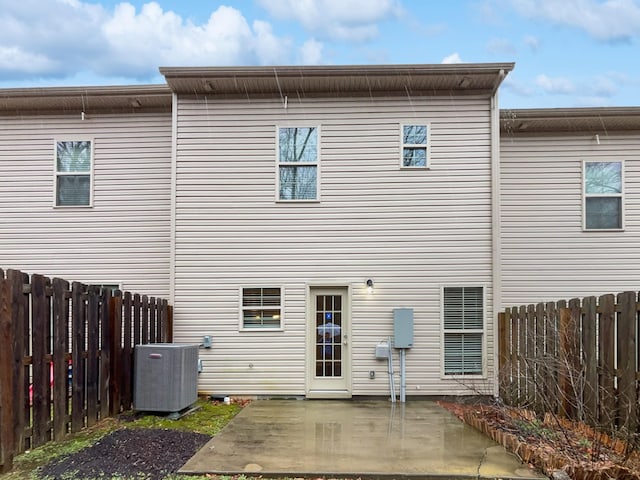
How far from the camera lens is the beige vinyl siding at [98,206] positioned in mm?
9961

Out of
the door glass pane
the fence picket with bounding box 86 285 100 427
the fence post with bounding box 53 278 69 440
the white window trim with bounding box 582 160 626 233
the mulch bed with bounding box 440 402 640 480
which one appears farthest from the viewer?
the white window trim with bounding box 582 160 626 233

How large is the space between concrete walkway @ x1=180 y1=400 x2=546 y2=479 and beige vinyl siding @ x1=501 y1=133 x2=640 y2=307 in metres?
3.81

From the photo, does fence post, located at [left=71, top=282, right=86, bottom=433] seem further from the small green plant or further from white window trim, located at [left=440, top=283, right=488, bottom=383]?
white window trim, located at [left=440, top=283, right=488, bottom=383]

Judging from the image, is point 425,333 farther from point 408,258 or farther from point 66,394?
point 66,394

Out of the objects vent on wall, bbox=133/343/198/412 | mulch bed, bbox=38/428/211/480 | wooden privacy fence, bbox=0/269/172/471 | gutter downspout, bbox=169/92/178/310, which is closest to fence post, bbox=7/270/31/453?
wooden privacy fence, bbox=0/269/172/471

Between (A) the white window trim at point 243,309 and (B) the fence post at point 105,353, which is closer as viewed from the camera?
(B) the fence post at point 105,353

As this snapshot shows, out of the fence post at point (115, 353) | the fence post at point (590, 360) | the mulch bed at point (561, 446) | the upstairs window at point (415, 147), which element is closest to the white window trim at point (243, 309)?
the fence post at point (115, 353)

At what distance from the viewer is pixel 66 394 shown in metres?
6.02

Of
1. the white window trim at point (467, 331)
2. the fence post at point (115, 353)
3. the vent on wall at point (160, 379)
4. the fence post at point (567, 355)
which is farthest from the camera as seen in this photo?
the white window trim at point (467, 331)

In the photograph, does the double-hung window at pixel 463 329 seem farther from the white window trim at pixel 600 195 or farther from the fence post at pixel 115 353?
the fence post at pixel 115 353

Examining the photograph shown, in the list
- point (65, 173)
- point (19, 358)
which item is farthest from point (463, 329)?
point (65, 173)

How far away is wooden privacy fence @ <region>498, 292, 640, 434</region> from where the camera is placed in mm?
5348

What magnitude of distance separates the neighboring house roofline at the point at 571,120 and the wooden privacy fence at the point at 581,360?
400cm

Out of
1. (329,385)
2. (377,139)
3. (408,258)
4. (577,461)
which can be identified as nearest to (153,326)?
(329,385)
